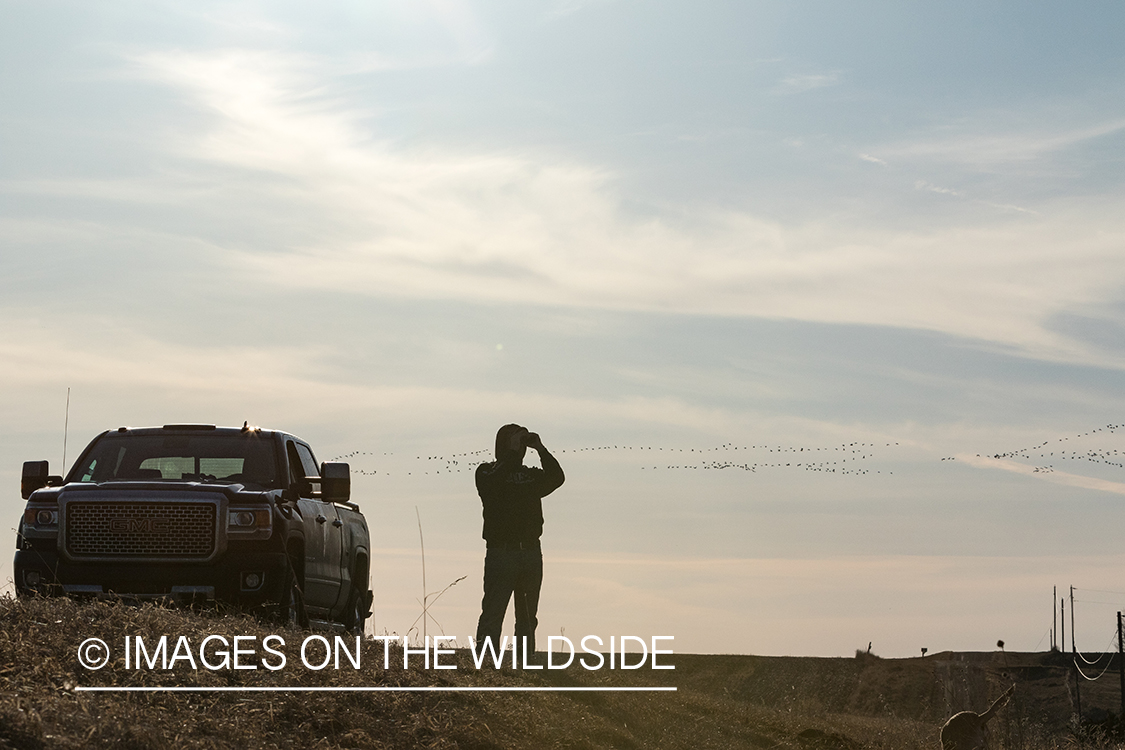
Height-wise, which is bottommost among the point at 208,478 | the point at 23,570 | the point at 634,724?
the point at 634,724

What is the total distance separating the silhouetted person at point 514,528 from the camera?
488 inches

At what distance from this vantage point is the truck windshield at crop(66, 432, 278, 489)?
40.4 ft

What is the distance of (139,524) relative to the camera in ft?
36.6

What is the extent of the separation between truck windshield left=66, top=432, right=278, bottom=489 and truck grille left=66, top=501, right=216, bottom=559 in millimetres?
1041

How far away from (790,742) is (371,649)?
169 inches

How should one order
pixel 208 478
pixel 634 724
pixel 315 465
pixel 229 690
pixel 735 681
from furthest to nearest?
1. pixel 735 681
2. pixel 315 465
3. pixel 208 478
4. pixel 634 724
5. pixel 229 690

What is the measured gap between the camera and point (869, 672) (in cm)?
6831

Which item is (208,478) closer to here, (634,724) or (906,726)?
(634,724)

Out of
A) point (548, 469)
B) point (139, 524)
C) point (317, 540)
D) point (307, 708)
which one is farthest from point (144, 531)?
point (548, 469)

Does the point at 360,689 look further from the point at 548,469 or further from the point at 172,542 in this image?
the point at 548,469

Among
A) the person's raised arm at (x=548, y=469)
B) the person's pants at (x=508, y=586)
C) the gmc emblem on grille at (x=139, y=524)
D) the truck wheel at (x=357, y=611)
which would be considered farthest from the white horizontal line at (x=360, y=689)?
the truck wheel at (x=357, y=611)

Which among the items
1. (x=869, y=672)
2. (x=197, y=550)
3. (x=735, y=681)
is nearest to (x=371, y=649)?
(x=197, y=550)

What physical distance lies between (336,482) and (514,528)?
1.84 meters

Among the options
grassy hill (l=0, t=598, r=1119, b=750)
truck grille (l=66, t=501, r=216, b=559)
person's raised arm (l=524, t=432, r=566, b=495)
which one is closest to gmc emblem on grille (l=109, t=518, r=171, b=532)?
truck grille (l=66, t=501, r=216, b=559)
